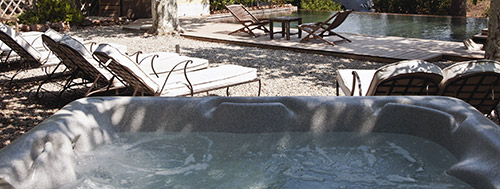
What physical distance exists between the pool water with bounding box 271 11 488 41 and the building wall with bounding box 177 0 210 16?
348cm

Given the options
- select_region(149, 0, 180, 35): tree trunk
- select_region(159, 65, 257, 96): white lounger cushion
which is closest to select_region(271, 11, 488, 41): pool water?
select_region(149, 0, 180, 35): tree trunk

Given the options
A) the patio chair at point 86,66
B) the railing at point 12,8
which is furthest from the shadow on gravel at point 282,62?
the railing at point 12,8

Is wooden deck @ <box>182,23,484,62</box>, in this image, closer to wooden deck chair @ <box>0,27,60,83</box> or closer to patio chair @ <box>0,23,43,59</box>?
patio chair @ <box>0,23,43,59</box>

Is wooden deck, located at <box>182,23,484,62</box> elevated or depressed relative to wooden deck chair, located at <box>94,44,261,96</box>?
depressed

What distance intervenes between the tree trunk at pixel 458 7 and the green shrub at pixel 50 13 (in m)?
11.8

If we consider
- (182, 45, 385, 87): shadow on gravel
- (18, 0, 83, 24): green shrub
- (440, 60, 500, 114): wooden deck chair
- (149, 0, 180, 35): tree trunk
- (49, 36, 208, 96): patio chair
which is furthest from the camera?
(18, 0, 83, 24): green shrub

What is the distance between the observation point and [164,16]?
35.3ft

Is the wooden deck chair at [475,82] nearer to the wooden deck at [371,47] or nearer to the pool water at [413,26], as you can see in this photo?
the wooden deck at [371,47]

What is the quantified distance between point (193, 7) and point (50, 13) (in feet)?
15.8

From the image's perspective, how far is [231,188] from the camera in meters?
2.98

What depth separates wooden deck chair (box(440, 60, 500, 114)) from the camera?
140 inches

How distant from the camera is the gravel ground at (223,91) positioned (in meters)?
4.81

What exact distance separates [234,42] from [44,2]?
6.28m

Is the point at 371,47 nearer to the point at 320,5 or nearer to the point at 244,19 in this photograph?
the point at 244,19
